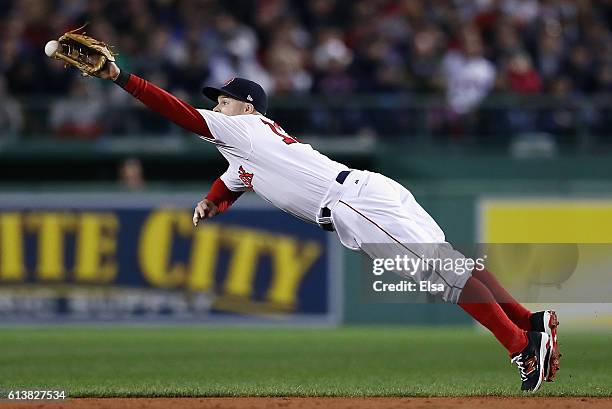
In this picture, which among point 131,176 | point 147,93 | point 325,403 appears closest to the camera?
point 147,93

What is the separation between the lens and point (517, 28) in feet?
59.1

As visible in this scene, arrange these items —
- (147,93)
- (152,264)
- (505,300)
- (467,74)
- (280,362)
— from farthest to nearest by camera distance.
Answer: (467,74), (152,264), (280,362), (505,300), (147,93)

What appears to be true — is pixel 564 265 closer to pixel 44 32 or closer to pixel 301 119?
pixel 301 119

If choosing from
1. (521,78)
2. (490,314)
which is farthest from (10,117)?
(490,314)

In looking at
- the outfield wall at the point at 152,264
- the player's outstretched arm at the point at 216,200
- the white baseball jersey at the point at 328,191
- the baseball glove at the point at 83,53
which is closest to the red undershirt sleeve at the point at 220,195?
the player's outstretched arm at the point at 216,200

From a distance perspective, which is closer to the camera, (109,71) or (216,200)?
(109,71)

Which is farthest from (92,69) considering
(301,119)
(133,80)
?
(301,119)

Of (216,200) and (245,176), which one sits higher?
(245,176)

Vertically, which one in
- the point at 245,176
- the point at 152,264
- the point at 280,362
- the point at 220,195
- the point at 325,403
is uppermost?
the point at 245,176

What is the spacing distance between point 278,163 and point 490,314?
5.25 feet

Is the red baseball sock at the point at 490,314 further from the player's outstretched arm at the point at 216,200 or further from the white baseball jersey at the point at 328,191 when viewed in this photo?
the player's outstretched arm at the point at 216,200

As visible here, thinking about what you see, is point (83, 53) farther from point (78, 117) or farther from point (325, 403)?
point (78, 117)

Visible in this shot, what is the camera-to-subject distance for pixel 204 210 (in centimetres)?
840

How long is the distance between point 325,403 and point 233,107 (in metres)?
1.97
